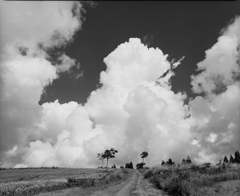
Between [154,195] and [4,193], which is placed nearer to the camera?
[154,195]

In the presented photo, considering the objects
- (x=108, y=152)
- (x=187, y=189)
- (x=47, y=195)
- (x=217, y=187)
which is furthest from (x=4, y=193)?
(x=108, y=152)

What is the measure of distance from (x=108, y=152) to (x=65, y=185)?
146772mm

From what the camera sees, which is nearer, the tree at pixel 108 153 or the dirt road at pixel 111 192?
the dirt road at pixel 111 192

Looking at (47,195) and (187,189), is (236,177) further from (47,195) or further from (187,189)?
(47,195)

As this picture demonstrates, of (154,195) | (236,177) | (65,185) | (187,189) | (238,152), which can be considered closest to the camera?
(187,189)

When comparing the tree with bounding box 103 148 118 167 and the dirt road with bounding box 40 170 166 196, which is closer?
the dirt road with bounding box 40 170 166 196

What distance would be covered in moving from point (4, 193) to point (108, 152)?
511 feet

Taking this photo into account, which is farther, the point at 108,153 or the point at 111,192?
the point at 108,153

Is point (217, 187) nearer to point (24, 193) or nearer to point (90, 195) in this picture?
point (90, 195)

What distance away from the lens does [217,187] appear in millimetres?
29625

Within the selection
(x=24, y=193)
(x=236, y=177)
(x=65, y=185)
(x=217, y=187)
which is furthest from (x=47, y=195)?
(x=236, y=177)

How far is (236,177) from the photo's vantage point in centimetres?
3691

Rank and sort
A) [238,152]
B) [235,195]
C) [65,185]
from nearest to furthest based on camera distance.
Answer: [235,195] < [65,185] < [238,152]

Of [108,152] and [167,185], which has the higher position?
[108,152]
